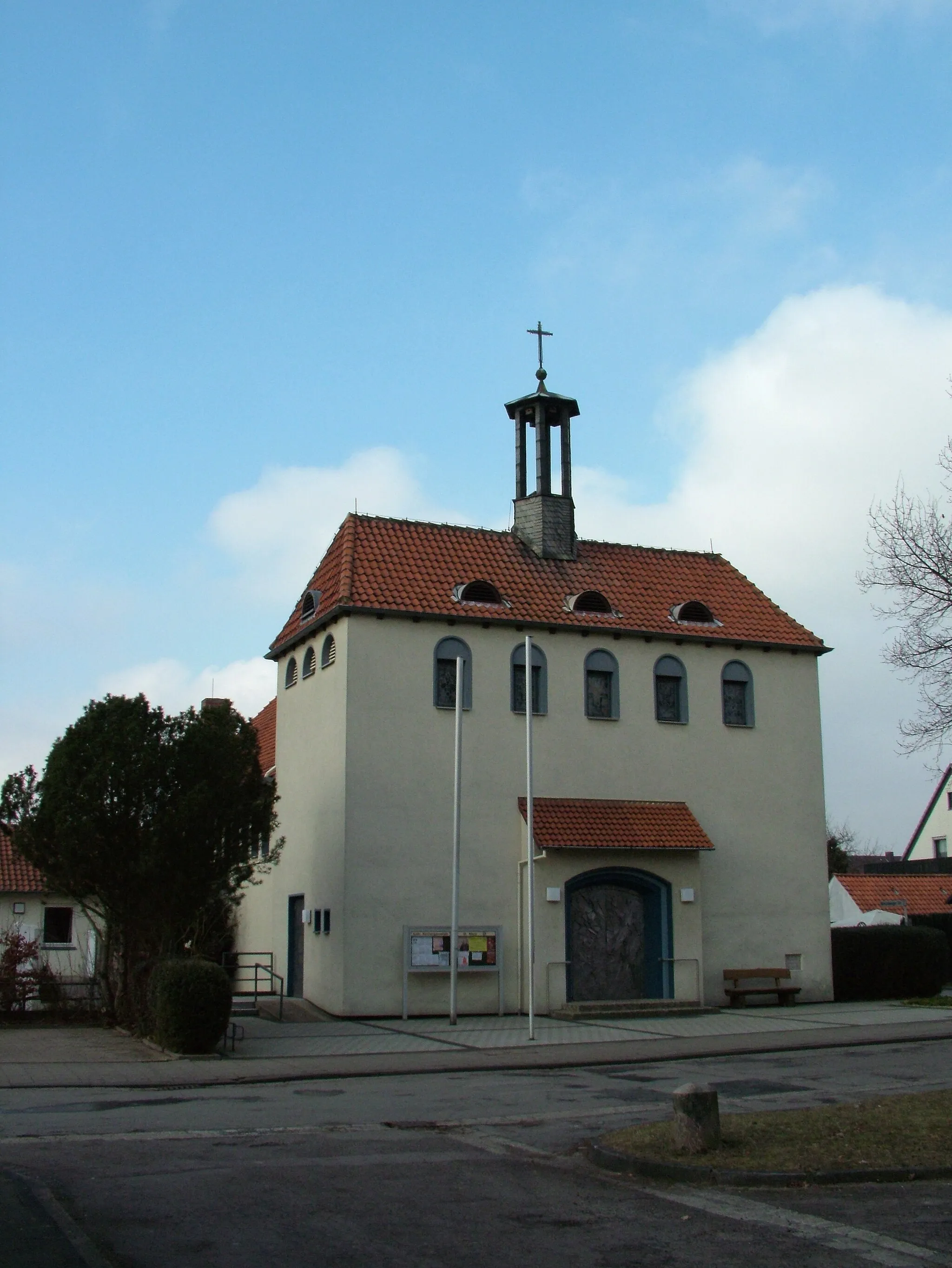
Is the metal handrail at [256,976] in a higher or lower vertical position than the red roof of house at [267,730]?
lower

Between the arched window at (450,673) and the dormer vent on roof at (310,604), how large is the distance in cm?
309

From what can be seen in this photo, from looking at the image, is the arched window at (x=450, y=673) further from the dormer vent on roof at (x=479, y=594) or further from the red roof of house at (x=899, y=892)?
the red roof of house at (x=899, y=892)

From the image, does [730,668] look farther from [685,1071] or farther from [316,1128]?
[316,1128]

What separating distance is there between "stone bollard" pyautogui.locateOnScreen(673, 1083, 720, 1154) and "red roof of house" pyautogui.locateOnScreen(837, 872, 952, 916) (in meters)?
33.2

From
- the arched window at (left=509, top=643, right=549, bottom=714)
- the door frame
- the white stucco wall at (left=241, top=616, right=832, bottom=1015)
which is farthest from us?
the door frame

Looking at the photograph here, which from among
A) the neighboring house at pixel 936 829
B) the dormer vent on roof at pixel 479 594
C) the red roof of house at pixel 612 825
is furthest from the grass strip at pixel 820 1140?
the neighboring house at pixel 936 829

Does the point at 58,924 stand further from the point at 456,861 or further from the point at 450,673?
the point at 456,861

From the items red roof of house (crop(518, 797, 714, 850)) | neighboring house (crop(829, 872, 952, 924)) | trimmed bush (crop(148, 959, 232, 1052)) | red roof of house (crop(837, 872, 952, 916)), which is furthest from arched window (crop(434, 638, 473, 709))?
red roof of house (crop(837, 872, 952, 916))

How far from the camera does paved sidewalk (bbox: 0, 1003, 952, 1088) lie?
658 inches

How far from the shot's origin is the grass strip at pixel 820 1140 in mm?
9633

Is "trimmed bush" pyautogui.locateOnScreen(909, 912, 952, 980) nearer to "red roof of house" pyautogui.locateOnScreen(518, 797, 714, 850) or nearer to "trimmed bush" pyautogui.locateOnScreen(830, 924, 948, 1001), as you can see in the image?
"trimmed bush" pyautogui.locateOnScreen(830, 924, 948, 1001)

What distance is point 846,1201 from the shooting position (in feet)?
29.2

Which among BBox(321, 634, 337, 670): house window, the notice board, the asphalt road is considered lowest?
the asphalt road

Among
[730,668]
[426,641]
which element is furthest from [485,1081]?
[730,668]
